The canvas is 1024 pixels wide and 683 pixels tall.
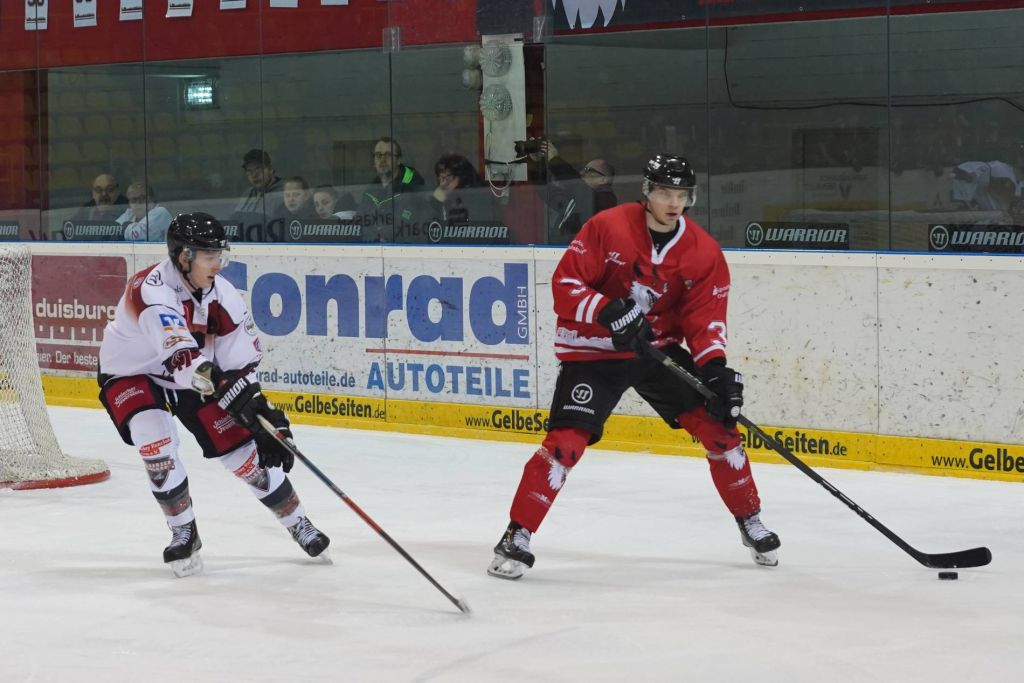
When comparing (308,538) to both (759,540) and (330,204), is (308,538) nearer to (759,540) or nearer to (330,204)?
(759,540)

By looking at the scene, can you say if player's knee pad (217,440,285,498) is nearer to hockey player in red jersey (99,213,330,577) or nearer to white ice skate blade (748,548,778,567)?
hockey player in red jersey (99,213,330,577)

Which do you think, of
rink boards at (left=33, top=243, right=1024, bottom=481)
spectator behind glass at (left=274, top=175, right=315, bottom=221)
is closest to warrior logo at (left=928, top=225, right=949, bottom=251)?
rink boards at (left=33, top=243, right=1024, bottom=481)

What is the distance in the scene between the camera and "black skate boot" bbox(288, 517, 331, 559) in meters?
4.79

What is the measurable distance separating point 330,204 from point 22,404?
2.15 metres

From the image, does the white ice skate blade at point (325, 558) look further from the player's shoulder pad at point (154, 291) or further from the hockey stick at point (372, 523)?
the player's shoulder pad at point (154, 291)

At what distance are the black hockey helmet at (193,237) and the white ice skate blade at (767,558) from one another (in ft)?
5.94

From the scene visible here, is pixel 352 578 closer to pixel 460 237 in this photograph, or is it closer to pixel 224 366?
pixel 224 366

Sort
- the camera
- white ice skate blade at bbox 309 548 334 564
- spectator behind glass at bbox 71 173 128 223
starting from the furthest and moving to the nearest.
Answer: spectator behind glass at bbox 71 173 128 223 → the camera → white ice skate blade at bbox 309 548 334 564

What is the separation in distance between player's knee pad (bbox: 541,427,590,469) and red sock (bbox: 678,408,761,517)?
1.13 feet

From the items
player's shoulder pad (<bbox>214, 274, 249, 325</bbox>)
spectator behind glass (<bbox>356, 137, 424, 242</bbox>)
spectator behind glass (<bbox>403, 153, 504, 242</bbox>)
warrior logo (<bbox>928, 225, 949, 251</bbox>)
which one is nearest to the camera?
player's shoulder pad (<bbox>214, 274, 249, 325</bbox>)

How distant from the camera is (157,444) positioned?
4.63 m

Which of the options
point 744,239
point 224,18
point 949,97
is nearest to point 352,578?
point 744,239

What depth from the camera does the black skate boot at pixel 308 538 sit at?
15.7 feet

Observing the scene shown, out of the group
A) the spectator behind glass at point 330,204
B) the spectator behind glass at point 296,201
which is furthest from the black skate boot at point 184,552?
the spectator behind glass at point 296,201
